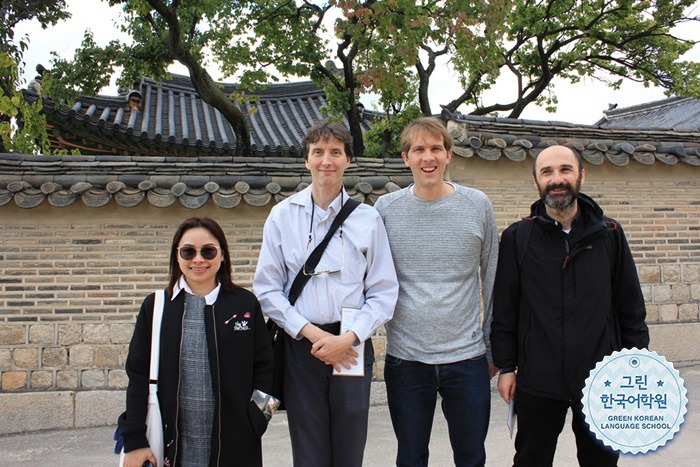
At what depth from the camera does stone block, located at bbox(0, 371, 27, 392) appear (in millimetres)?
5285

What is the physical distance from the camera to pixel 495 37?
7703 mm

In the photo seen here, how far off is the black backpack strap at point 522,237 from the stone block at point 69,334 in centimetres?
438

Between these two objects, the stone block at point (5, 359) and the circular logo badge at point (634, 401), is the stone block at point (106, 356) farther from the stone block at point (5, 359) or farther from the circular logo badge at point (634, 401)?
the circular logo badge at point (634, 401)

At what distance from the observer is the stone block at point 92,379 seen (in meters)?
5.38

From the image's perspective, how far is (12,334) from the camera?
207 inches

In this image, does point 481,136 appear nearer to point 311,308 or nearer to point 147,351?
point 311,308

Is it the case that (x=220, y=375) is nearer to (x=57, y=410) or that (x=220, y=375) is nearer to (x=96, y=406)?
(x=96, y=406)

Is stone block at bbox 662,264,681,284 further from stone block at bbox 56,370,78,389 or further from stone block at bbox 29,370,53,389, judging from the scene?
stone block at bbox 29,370,53,389

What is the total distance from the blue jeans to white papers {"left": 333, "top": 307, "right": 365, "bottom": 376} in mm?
250

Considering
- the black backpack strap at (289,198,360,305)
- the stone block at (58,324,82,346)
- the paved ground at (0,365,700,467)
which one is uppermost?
the black backpack strap at (289,198,360,305)

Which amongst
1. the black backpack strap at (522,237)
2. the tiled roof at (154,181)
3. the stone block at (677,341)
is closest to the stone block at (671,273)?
the stone block at (677,341)

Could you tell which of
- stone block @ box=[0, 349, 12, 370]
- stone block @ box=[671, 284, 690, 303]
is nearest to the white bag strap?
stone block @ box=[0, 349, 12, 370]

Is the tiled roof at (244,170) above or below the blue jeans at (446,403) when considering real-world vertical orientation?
above

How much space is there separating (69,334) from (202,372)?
343cm
